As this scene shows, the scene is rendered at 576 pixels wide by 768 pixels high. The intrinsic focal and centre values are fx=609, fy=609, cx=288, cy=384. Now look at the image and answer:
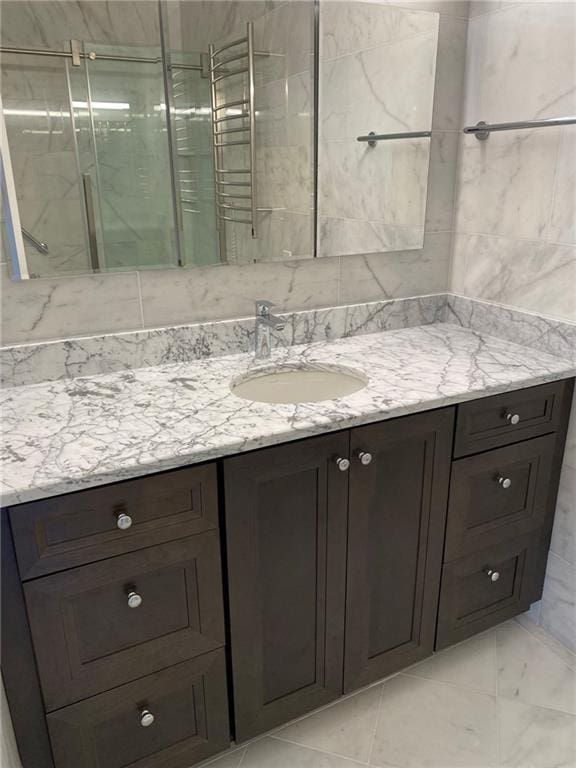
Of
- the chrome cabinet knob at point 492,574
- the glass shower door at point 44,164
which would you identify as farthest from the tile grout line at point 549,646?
the glass shower door at point 44,164

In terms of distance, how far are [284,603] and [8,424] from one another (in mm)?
718

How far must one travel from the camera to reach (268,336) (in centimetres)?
170

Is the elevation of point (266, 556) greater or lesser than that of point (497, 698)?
greater

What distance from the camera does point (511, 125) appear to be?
163 cm

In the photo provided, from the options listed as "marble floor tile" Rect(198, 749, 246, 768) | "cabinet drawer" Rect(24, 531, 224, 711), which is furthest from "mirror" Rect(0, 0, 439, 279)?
A: "marble floor tile" Rect(198, 749, 246, 768)

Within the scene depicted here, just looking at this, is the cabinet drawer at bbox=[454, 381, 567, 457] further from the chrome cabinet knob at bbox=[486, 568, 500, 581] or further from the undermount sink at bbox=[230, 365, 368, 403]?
the chrome cabinet knob at bbox=[486, 568, 500, 581]

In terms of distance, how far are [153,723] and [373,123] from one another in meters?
1.66

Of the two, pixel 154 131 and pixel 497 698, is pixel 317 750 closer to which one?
pixel 497 698

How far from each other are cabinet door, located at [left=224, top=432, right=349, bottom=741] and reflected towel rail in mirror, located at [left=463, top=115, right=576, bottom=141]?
95cm

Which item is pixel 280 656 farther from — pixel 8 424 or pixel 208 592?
pixel 8 424

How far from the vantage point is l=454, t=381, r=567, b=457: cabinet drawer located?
151 cm

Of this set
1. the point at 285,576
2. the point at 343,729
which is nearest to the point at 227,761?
the point at 343,729

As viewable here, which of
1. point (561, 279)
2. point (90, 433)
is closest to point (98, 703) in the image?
point (90, 433)

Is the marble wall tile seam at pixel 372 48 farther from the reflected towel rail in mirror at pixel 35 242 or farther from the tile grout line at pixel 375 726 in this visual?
the tile grout line at pixel 375 726
